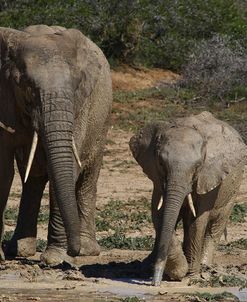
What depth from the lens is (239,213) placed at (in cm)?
1295

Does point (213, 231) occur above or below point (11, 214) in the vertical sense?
above

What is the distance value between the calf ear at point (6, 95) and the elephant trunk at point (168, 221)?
1.47 m

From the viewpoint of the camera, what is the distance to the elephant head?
341 inches

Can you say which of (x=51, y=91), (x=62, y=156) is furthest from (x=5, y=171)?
(x=51, y=91)

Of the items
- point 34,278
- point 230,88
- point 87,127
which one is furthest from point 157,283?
point 230,88

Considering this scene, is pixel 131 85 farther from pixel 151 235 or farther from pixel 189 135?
pixel 189 135

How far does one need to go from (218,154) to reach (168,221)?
3.79ft

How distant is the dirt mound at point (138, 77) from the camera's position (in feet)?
67.4

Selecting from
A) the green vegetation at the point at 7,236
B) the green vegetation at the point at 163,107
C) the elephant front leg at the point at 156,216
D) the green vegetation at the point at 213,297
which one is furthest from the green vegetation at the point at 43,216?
the green vegetation at the point at 163,107

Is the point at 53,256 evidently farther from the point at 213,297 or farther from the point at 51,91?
the point at 213,297

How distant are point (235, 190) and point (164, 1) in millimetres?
14399

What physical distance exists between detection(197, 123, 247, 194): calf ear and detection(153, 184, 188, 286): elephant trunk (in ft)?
1.56

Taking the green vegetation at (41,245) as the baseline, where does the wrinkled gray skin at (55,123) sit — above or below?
above

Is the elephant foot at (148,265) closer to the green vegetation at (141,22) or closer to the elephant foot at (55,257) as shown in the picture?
the elephant foot at (55,257)
